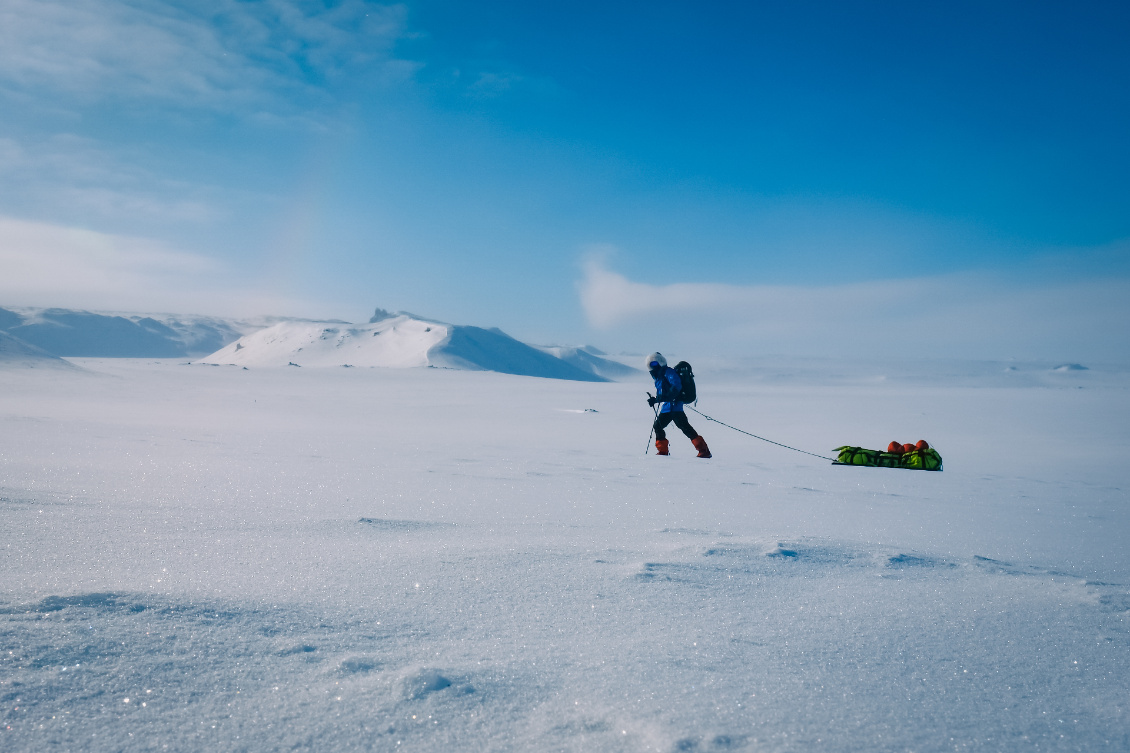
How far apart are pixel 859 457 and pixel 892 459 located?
39 centimetres

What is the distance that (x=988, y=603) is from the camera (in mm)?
2506

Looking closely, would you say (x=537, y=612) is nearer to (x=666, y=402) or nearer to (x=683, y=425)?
(x=683, y=425)

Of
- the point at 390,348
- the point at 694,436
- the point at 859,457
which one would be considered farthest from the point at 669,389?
the point at 390,348

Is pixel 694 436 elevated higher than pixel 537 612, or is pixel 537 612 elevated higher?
pixel 694 436

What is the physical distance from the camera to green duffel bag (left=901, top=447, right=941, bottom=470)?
7.62 metres

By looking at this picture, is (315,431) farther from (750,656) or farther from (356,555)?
(750,656)

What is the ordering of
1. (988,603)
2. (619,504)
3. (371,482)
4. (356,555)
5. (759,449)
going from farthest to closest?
(759,449) < (371,482) < (619,504) < (356,555) < (988,603)

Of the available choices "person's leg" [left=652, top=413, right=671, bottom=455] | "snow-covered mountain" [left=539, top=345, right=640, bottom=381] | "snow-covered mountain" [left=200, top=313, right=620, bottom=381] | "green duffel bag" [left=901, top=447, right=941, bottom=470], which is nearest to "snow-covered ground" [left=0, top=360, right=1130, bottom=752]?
"green duffel bag" [left=901, top=447, right=941, bottom=470]

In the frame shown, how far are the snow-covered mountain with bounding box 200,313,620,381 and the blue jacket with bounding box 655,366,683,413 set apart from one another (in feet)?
201

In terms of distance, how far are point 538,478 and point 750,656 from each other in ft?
13.8

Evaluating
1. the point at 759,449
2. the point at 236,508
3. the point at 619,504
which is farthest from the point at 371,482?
the point at 759,449

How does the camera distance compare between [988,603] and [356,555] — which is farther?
[356,555]

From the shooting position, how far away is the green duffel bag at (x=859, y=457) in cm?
798

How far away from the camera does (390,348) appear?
81188 mm
